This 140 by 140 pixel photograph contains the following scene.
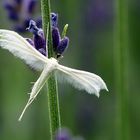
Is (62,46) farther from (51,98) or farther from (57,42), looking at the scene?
Answer: (51,98)

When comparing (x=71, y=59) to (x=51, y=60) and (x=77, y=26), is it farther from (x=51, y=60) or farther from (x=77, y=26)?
(x=51, y=60)

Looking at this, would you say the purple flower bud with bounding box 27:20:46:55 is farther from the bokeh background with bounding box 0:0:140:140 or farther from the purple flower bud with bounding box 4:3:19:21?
the bokeh background with bounding box 0:0:140:140

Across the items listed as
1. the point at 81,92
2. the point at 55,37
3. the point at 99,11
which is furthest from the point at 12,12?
the point at 99,11

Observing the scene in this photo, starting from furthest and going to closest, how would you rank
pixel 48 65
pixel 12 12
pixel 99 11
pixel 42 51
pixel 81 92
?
pixel 99 11
pixel 81 92
pixel 12 12
pixel 42 51
pixel 48 65

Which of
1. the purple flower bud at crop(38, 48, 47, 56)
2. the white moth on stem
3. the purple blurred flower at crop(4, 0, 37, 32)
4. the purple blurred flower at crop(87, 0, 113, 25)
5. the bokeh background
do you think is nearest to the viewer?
the white moth on stem

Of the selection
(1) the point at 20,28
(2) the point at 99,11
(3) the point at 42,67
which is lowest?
(2) the point at 99,11

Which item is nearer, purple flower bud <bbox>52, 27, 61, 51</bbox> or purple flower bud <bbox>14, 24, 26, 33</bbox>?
purple flower bud <bbox>52, 27, 61, 51</bbox>

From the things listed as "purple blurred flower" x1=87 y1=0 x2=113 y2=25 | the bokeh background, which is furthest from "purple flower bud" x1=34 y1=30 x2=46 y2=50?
"purple blurred flower" x1=87 y1=0 x2=113 y2=25

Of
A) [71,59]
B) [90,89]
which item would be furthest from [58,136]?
[71,59]
